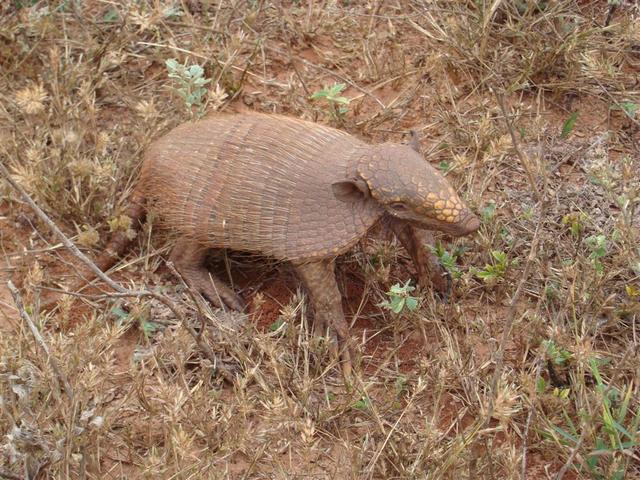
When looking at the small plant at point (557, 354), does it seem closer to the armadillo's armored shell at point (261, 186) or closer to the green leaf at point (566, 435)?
the green leaf at point (566, 435)

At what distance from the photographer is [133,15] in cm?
425

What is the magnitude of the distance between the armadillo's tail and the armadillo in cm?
15

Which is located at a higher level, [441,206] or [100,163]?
[441,206]

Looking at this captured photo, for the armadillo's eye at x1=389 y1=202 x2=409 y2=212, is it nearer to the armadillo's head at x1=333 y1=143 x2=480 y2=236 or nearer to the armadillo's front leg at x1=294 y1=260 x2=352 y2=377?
the armadillo's head at x1=333 y1=143 x2=480 y2=236

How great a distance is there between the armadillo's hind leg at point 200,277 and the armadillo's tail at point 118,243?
26 centimetres

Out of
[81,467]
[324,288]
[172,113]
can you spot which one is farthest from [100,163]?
[81,467]

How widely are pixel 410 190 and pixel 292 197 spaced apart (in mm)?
490

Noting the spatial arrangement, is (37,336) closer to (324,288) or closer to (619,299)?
(324,288)

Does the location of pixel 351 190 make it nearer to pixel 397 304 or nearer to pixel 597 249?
pixel 397 304

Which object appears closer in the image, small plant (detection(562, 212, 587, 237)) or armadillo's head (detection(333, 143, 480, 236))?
armadillo's head (detection(333, 143, 480, 236))

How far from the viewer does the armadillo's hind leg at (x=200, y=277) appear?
3795 millimetres

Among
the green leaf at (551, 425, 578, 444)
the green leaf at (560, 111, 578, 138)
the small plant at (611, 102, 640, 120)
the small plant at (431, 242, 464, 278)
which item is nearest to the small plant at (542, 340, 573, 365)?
the green leaf at (551, 425, 578, 444)

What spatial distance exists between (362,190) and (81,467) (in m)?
1.43

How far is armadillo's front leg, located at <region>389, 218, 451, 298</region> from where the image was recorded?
12.2 feet
